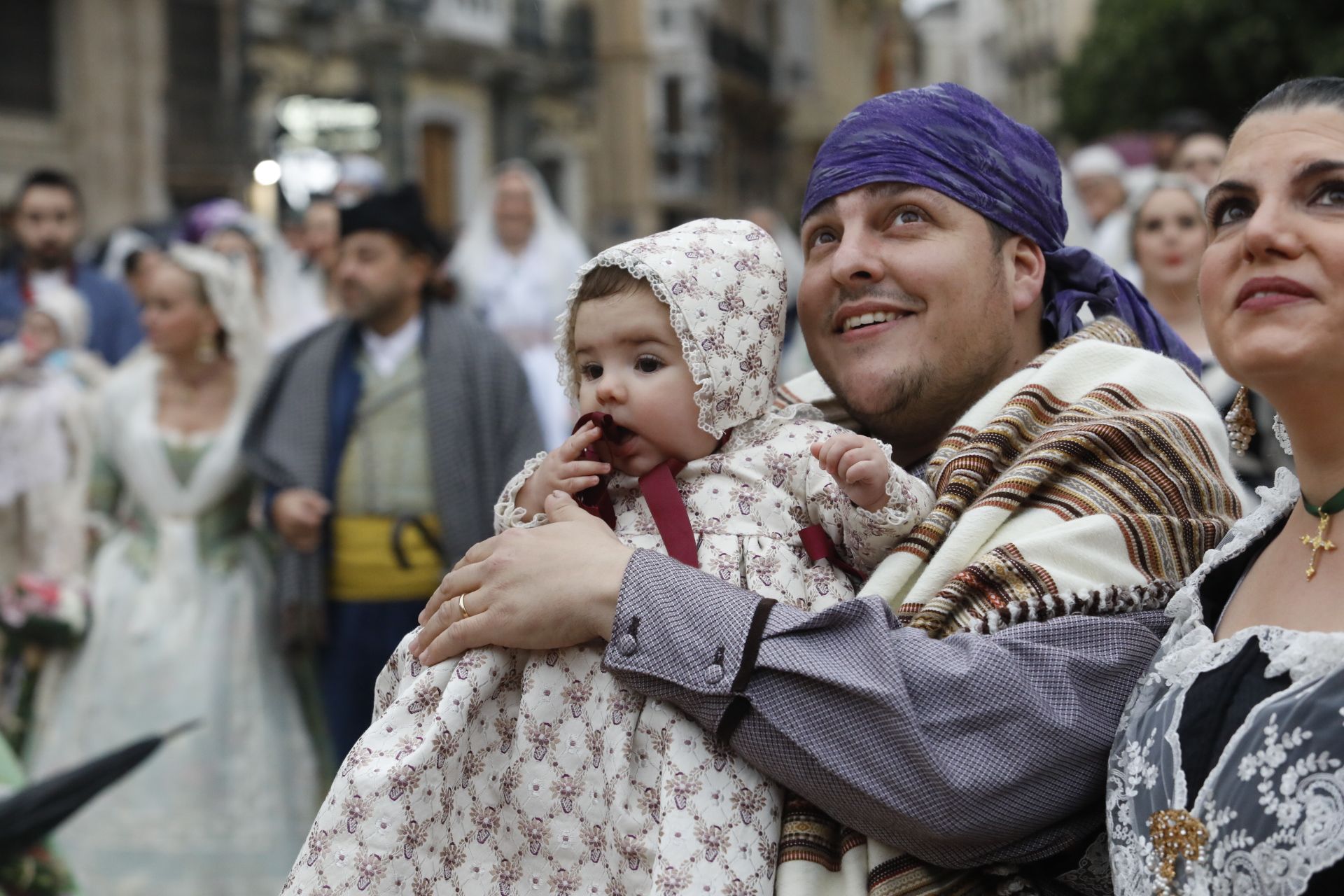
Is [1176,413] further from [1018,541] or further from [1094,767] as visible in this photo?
[1094,767]

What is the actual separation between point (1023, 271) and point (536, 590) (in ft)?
3.23

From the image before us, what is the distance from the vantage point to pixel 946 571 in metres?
2.35

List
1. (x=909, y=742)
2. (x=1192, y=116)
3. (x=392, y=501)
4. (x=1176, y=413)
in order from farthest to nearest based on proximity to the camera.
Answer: (x=1192, y=116), (x=392, y=501), (x=1176, y=413), (x=909, y=742)

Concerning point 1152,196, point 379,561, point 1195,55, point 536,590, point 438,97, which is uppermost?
point 1195,55

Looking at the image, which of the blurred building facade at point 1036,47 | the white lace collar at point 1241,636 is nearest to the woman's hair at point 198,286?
the white lace collar at point 1241,636

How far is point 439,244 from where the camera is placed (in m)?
6.14

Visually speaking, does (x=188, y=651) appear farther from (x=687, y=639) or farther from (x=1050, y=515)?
(x=1050, y=515)

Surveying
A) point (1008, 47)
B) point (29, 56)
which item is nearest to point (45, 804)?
point (29, 56)

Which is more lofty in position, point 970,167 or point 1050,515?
point 970,167

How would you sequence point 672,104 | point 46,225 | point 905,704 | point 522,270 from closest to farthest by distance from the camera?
1. point 905,704
2. point 46,225
3. point 522,270
4. point 672,104

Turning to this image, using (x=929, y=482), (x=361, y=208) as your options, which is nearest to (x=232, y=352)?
(x=361, y=208)

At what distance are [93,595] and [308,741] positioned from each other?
36.7 inches

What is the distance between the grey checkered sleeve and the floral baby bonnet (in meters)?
0.38

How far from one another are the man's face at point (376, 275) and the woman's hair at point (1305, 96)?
13.9 ft
